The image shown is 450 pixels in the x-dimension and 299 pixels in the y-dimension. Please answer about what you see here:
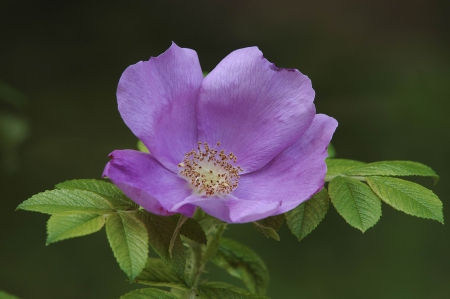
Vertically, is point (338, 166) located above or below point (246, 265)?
above

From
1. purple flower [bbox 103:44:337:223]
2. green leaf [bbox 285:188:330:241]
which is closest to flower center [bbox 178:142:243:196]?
purple flower [bbox 103:44:337:223]

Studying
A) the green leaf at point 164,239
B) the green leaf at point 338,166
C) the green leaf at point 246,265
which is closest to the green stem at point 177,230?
the green leaf at point 164,239

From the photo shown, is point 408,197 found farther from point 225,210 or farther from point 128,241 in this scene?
point 128,241

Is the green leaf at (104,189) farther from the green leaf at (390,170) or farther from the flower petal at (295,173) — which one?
the green leaf at (390,170)

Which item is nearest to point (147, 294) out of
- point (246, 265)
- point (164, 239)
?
point (164, 239)

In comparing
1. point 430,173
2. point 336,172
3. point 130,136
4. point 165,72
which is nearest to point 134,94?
point 165,72
